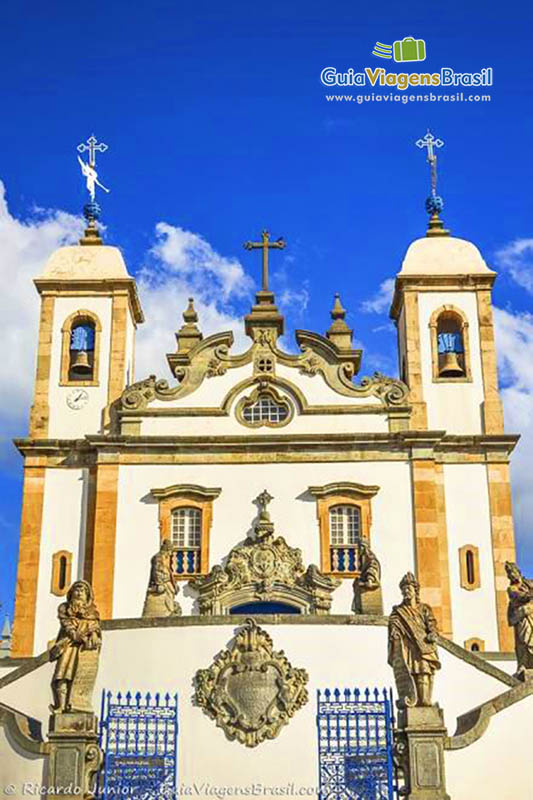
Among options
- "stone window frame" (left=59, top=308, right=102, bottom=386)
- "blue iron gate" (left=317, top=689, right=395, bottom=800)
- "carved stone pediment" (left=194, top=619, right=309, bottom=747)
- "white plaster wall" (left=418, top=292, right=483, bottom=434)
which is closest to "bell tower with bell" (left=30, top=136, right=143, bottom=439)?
"stone window frame" (left=59, top=308, right=102, bottom=386)

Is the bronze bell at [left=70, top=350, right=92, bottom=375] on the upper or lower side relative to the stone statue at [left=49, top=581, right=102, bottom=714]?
upper

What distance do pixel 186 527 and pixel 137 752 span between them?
11737mm

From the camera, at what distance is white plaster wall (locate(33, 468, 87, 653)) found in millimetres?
26969

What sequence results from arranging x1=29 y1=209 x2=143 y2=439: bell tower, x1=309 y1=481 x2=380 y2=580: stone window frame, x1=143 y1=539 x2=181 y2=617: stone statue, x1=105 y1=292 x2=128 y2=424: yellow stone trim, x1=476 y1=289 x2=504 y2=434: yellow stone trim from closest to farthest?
1. x1=143 y1=539 x2=181 y2=617: stone statue
2. x1=309 y1=481 x2=380 y2=580: stone window frame
3. x1=476 y1=289 x2=504 y2=434: yellow stone trim
4. x1=29 y1=209 x2=143 y2=439: bell tower
5. x1=105 y1=292 x2=128 y2=424: yellow stone trim

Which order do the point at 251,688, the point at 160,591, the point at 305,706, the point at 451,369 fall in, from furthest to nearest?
1. the point at 451,369
2. the point at 160,591
3. the point at 251,688
4. the point at 305,706

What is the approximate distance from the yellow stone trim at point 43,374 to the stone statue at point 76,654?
13.6 m

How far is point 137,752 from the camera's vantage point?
615 inches

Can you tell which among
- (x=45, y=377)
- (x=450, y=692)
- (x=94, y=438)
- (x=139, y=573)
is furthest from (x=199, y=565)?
(x=450, y=692)

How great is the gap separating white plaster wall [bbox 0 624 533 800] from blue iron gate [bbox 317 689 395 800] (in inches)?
27.6

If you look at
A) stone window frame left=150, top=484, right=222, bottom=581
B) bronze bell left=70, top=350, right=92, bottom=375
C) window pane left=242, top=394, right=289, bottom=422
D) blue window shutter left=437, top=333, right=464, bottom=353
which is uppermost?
blue window shutter left=437, top=333, right=464, bottom=353

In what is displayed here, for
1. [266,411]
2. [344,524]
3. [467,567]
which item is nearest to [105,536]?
[266,411]

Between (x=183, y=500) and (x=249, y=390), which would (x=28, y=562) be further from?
(x=249, y=390)

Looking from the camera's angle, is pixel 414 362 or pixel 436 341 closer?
pixel 414 362

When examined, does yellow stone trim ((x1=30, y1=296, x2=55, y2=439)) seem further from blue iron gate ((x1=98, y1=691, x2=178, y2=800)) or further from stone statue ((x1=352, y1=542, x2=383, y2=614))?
blue iron gate ((x1=98, y1=691, x2=178, y2=800))
